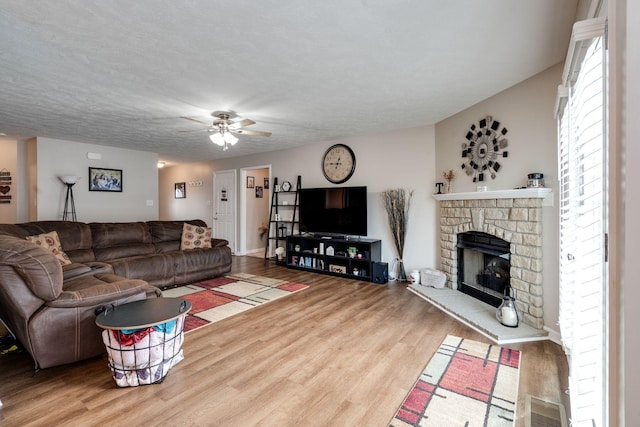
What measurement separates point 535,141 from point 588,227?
1650mm

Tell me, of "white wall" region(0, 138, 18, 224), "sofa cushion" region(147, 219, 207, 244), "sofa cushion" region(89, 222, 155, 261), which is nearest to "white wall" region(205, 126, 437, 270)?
"sofa cushion" region(147, 219, 207, 244)

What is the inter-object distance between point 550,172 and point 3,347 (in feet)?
16.2

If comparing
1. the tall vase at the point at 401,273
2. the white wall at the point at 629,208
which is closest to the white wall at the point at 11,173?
the tall vase at the point at 401,273

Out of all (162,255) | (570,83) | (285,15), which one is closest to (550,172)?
(570,83)

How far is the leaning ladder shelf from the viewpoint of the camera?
232 inches

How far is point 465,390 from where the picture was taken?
6.17 ft

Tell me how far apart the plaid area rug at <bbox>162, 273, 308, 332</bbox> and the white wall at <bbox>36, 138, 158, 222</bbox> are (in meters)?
2.88

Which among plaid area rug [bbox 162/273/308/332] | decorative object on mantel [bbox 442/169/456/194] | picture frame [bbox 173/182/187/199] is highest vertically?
picture frame [bbox 173/182/187/199]

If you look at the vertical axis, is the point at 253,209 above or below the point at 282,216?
above

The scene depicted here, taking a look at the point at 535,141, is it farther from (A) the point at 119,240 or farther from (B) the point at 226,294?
(A) the point at 119,240

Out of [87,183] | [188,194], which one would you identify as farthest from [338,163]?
[188,194]

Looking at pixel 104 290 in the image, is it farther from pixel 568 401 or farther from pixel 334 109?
pixel 568 401

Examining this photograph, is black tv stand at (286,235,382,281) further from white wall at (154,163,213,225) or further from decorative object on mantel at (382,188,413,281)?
white wall at (154,163,213,225)

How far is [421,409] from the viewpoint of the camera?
1709 mm
